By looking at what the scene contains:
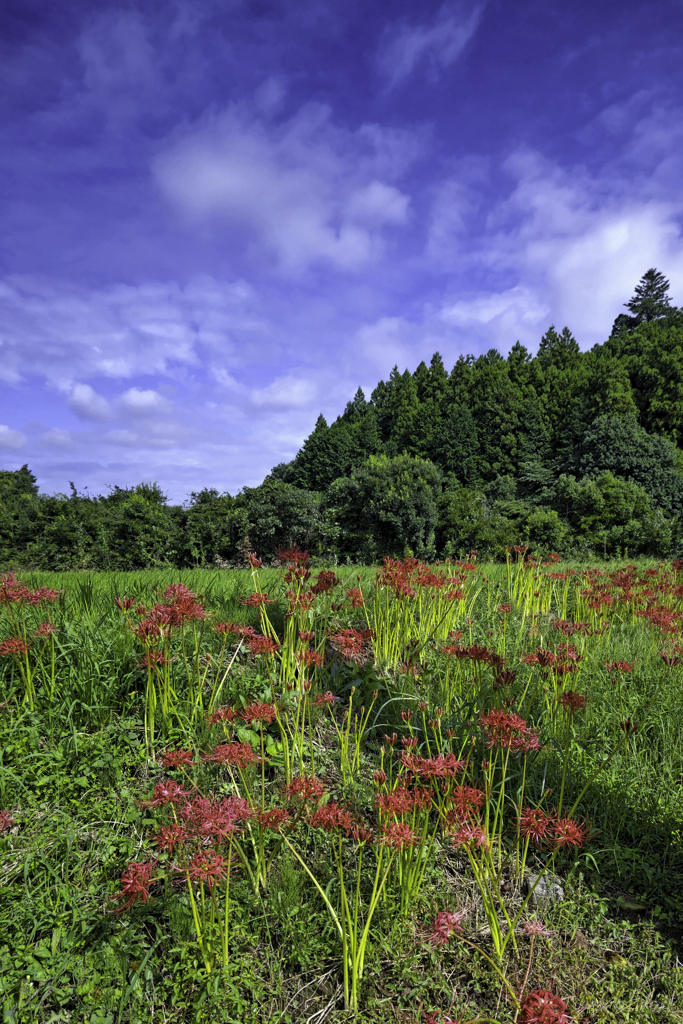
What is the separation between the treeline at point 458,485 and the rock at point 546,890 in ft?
37.2

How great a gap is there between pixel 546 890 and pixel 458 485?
23561 millimetres

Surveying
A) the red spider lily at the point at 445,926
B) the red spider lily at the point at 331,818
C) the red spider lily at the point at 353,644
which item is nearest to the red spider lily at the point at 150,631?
the red spider lily at the point at 353,644

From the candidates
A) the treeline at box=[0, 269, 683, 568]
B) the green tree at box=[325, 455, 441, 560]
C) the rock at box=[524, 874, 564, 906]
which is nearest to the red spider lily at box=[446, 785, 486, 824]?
the rock at box=[524, 874, 564, 906]

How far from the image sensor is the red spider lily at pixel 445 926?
5.78 ft

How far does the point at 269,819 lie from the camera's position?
1.62m

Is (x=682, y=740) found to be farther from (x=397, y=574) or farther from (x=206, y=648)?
(x=206, y=648)

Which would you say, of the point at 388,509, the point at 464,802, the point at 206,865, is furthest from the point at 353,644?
the point at 388,509

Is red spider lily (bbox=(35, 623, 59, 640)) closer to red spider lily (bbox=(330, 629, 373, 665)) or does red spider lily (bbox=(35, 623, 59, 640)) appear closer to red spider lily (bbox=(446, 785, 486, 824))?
red spider lily (bbox=(330, 629, 373, 665))

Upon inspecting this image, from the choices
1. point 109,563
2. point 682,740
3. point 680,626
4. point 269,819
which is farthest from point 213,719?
point 109,563

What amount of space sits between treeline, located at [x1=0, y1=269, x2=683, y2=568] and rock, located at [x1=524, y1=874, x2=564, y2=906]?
1133 cm

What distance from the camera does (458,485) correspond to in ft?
81.9

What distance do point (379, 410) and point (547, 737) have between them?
1429 inches

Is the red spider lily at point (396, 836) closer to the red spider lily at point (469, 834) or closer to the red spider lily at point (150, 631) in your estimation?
the red spider lily at point (469, 834)

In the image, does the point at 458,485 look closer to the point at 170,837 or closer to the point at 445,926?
the point at 445,926
